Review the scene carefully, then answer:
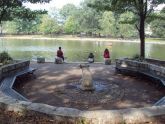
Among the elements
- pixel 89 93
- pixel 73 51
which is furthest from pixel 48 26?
pixel 89 93

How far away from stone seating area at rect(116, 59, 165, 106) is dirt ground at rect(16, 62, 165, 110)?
0.28m

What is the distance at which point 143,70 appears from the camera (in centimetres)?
1446

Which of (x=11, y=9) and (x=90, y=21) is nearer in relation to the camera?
(x=11, y=9)

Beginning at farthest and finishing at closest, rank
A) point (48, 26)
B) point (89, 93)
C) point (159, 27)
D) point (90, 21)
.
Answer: point (48, 26) < point (90, 21) < point (159, 27) < point (89, 93)

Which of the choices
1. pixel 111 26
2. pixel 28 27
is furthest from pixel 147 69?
pixel 28 27

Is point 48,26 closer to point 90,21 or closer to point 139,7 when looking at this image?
point 90,21

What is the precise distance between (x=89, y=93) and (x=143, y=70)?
149 inches

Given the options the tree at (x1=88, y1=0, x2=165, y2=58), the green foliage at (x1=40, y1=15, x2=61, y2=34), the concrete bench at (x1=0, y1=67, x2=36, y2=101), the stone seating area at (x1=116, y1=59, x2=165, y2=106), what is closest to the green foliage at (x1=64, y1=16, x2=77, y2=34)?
the green foliage at (x1=40, y1=15, x2=61, y2=34)

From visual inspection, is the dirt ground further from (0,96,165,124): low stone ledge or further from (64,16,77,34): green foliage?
(64,16,77,34): green foliage

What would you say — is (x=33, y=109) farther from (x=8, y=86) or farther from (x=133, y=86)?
(x=133, y=86)

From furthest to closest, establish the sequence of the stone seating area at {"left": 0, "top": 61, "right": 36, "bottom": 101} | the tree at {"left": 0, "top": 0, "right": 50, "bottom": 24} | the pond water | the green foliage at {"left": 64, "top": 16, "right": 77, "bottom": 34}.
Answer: the green foliage at {"left": 64, "top": 16, "right": 77, "bottom": 34}, the pond water, the tree at {"left": 0, "top": 0, "right": 50, "bottom": 24}, the stone seating area at {"left": 0, "top": 61, "right": 36, "bottom": 101}

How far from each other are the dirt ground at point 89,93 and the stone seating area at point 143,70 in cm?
28

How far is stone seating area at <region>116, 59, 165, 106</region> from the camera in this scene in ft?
42.0

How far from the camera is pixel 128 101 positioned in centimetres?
1082
